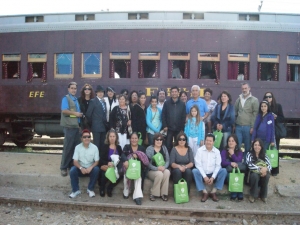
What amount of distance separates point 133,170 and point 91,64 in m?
4.37

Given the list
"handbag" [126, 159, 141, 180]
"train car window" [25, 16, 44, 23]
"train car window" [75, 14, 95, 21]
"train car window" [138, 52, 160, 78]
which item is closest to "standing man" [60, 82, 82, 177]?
"handbag" [126, 159, 141, 180]

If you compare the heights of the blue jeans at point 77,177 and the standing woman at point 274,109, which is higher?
the standing woman at point 274,109

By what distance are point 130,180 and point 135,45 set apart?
424 centimetres

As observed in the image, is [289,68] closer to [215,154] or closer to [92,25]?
[215,154]

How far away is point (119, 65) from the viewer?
8.98m

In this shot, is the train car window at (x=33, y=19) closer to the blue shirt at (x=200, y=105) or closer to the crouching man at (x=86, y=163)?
the crouching man at (x=86, y=163)

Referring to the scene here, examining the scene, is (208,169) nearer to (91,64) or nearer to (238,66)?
(238,66)

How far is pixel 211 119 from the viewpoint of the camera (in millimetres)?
6609

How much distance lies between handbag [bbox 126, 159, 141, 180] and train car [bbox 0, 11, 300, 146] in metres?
3.56

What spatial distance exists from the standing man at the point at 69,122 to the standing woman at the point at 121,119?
625 millimetres

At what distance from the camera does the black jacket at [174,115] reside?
6293 mm

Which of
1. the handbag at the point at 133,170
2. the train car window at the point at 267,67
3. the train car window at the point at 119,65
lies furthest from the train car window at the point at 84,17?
the handbag at the point at 133,170

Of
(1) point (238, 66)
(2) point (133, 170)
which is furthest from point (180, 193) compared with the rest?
(1) point (238, 66)

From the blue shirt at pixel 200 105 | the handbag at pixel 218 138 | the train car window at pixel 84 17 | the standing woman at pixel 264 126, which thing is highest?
the train car window at pixel 84 17
